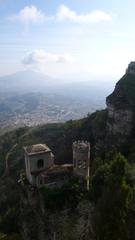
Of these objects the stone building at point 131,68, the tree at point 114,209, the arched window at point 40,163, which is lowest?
the tree at point 114,209

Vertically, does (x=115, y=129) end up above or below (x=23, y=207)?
above

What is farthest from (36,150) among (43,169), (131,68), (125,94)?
(131,68)

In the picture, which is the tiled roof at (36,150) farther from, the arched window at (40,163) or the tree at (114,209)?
the tree at (114,209)

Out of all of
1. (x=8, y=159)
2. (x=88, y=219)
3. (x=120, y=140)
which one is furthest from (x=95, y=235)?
(x=8, y=159)

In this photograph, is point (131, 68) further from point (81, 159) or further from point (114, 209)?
point (114, 209)

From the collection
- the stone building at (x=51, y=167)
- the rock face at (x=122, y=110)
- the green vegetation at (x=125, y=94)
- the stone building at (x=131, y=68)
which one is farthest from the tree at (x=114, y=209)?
the stone building at (x=131, y=68)

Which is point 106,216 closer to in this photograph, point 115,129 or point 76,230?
point 76,230

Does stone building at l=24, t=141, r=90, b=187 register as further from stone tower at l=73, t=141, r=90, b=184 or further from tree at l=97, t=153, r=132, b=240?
tree at l=97, t=153, r=132, b=240
